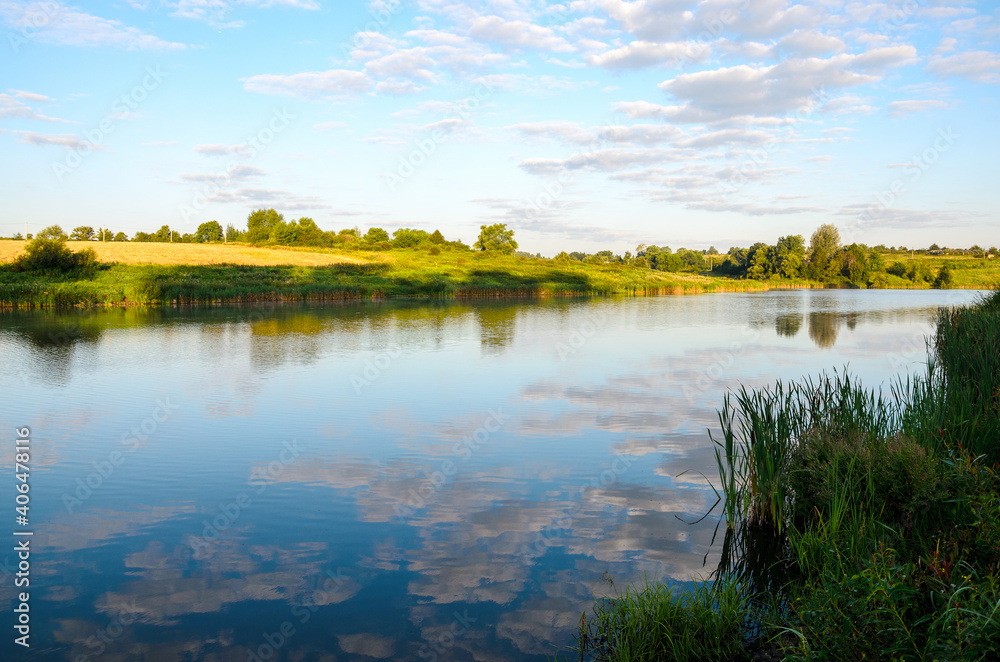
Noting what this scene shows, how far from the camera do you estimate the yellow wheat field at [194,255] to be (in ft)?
172

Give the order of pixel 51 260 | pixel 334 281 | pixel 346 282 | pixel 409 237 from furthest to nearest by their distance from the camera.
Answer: pixel 409 237 → pixel 346 282 → pixel 334 281 → pixel 51 260

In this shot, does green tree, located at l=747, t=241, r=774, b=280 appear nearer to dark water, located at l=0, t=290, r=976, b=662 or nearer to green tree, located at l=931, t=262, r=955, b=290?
green tree, located at l=931, t=262, r=955, b=290

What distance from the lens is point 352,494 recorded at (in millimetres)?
7723

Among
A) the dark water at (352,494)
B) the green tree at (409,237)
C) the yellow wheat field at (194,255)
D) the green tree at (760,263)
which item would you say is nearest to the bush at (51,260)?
the yellow wheat field at (194,255)

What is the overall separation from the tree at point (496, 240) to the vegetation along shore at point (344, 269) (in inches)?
6.8

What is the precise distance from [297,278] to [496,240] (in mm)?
55256

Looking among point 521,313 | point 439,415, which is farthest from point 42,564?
point 521,313

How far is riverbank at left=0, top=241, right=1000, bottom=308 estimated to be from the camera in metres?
39.2

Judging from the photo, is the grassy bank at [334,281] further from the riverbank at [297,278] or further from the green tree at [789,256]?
the green tree at [789,256]

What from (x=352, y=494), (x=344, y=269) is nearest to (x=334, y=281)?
(x=344, y=269)

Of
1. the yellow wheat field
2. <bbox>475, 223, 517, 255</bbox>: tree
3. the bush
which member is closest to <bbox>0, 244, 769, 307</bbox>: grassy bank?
the yellow wheat field

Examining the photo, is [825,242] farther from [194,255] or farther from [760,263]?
[194,255]

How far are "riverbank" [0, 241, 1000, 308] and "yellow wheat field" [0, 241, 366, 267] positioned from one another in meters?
0.09

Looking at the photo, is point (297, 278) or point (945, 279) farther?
point (945, 279)
